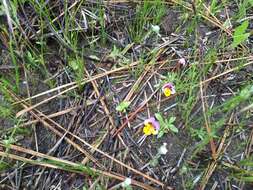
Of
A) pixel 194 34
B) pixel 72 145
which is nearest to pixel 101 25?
pixel 194 34

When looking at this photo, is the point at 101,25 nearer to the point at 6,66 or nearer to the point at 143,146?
the point at 6,66

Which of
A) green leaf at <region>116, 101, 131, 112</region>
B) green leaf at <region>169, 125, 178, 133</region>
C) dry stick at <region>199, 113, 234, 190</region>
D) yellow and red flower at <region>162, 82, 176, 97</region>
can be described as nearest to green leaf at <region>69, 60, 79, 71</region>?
green leaf at <region>116, 101, 131, 112</region>

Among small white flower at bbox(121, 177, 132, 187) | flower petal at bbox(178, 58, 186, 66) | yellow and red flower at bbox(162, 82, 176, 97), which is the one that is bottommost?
small white flower at bbox(121, 177, 132, 187)

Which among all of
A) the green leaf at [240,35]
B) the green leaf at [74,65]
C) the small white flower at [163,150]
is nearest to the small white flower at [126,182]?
the small white flower at [163,150]

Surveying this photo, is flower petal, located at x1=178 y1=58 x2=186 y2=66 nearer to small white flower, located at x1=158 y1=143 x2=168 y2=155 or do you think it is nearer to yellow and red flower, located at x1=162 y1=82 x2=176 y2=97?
yellow and red flower, located at x1=162 y1=82 x2=176 y2=97

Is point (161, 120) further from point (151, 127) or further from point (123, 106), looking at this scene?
point (123, 106)

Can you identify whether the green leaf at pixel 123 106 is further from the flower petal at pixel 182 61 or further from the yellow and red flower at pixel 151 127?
the flower petal at pixel 182 61

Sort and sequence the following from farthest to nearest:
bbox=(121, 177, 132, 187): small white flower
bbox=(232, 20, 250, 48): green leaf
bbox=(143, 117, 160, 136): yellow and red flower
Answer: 1. bbox=(232, 20, 250, 48): green leaf
2. bbox=(143, 117, 160, 136): yellow and red flower
3. bbox=(121, 177, 132, 187): small white flower

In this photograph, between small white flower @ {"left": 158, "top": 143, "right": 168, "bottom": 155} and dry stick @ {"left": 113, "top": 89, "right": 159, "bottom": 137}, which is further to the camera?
dry stick @ {"left": 113, "top": 89, "right": 159, "bottom": 137}
